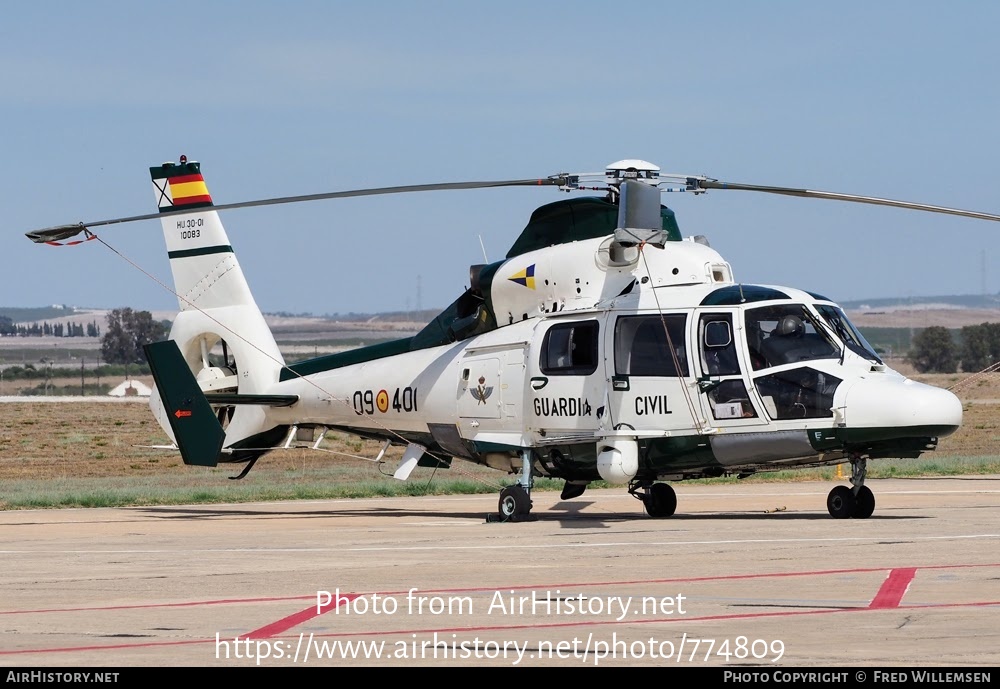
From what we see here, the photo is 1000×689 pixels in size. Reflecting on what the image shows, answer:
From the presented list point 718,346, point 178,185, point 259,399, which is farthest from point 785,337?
point 178,185

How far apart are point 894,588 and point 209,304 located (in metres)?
14.7

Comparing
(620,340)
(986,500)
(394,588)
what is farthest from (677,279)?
(394,588)

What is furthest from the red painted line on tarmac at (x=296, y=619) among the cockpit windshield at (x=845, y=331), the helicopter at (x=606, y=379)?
the cockpit windshield at (x=845, y=331)

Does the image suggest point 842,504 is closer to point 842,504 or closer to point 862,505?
point 842,504

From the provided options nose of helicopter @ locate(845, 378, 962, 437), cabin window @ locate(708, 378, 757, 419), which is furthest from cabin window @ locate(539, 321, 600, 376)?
nose of helicopter @ locate(845, 378, 962, 437)

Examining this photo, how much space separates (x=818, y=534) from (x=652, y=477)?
131 inches

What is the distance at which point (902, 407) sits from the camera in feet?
50.4

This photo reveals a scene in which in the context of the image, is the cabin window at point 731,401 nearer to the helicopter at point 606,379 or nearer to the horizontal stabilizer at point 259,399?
the helicopter at point 606,379

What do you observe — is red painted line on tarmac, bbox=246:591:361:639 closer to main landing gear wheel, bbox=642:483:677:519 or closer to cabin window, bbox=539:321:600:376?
cabin window, bbox=539:321:600:376

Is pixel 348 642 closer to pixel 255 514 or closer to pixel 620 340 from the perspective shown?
pixel 620 340

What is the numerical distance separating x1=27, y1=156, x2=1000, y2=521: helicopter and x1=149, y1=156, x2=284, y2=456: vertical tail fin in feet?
0.58

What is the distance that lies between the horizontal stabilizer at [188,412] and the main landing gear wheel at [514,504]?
15.9 ft

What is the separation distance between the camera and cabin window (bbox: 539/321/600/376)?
1778cm

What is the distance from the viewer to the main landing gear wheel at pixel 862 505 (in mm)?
16703
